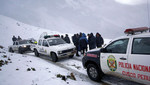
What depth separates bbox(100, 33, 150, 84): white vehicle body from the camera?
110 inches

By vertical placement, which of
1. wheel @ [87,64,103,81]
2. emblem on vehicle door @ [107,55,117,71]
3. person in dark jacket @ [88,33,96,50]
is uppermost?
person in dark jacket @ [88,33,96,50]

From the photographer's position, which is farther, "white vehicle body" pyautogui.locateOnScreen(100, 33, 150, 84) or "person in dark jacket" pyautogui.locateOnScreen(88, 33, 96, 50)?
"person in dark jacket" pyautogui.locateOnScreen(88, 33, 96, 50)

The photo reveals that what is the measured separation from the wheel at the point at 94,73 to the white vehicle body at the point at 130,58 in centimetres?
46

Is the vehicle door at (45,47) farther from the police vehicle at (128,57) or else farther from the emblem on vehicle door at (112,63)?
the emblem on vehicle door at (112,63)

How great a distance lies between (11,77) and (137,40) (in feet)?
15.2

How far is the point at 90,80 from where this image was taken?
457 centimetres

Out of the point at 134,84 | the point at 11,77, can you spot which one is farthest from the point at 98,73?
the point at 11,77

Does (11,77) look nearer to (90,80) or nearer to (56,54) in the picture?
(90,80)

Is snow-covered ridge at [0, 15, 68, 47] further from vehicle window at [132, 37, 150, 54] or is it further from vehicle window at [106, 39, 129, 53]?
vehicle window at [132, 37, 150, 54]

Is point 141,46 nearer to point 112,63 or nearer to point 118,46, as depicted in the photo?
point 118,46

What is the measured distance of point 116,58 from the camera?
134 inches

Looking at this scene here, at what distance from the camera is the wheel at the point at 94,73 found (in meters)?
4.19

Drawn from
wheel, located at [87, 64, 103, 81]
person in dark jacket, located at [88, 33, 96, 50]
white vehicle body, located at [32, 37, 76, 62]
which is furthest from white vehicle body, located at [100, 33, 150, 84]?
person in dark jacket, located at [88, 33, 96, 50]

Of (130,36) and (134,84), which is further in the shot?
(134,84)
